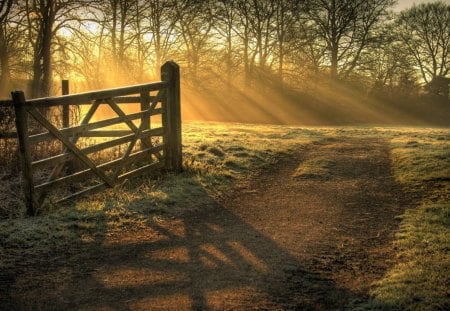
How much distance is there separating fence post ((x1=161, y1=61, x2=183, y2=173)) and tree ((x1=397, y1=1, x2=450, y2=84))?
131 ft

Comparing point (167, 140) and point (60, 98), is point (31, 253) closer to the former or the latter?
point (60, 98)

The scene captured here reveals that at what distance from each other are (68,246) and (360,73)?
132ft

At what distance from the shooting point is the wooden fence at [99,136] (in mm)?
6996

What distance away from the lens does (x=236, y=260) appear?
5.68 m

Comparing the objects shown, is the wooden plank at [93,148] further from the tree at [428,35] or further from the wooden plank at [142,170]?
the tree at [428,35]

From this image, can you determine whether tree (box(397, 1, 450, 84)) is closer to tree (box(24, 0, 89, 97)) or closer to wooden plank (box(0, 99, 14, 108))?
tree (box(24, 0, 89, 97))

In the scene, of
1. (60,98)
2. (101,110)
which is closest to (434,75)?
(101,110)

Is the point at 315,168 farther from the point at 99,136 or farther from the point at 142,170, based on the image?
the point at 99,136

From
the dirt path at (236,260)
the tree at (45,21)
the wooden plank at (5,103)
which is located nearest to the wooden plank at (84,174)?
the dirt path at (236,260)

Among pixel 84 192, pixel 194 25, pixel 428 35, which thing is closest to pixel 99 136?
pixel 84 192

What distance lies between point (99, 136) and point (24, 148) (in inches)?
114

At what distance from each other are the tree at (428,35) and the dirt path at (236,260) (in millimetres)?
41653

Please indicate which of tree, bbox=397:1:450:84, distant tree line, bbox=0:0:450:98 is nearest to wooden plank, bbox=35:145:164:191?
distant tree line, bbox=0:0:450:98

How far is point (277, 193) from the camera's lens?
9336 millimetres
